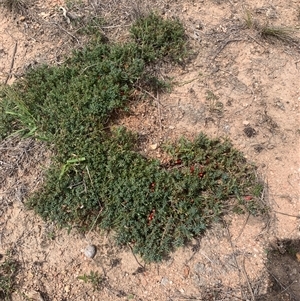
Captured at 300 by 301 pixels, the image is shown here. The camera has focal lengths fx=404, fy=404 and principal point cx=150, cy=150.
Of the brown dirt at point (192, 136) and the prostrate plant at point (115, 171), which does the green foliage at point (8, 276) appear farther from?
the prostrate plant at point (115, 171)

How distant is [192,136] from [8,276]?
2.11 m

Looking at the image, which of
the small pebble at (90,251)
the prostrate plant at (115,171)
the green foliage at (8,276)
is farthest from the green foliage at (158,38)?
the green foliage at (8,276)

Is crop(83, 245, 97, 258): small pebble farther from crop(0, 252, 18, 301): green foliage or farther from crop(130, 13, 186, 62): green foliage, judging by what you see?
crop(130, 13, 186, 62): green foliage

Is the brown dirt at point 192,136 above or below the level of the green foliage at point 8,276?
above

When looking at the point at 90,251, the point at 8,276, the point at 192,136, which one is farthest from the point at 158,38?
the point at 8,276

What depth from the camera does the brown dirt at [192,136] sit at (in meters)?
3.46

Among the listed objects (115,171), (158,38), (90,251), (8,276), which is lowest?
(8,276)

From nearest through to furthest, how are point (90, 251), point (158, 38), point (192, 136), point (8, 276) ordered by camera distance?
1. point (8, 276)
2. point (90, 251)
3. point (192, 136)
4. point (158, 38)

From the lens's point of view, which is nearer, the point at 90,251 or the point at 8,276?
the point at 8,276

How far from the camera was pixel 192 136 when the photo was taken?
4016mm

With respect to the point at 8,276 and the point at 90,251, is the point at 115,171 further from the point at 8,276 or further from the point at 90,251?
the point at 8,276

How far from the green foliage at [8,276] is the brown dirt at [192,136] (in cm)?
6

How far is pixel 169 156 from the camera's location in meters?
3.85

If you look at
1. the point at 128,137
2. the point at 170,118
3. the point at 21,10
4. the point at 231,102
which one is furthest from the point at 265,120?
the point at 21,10
